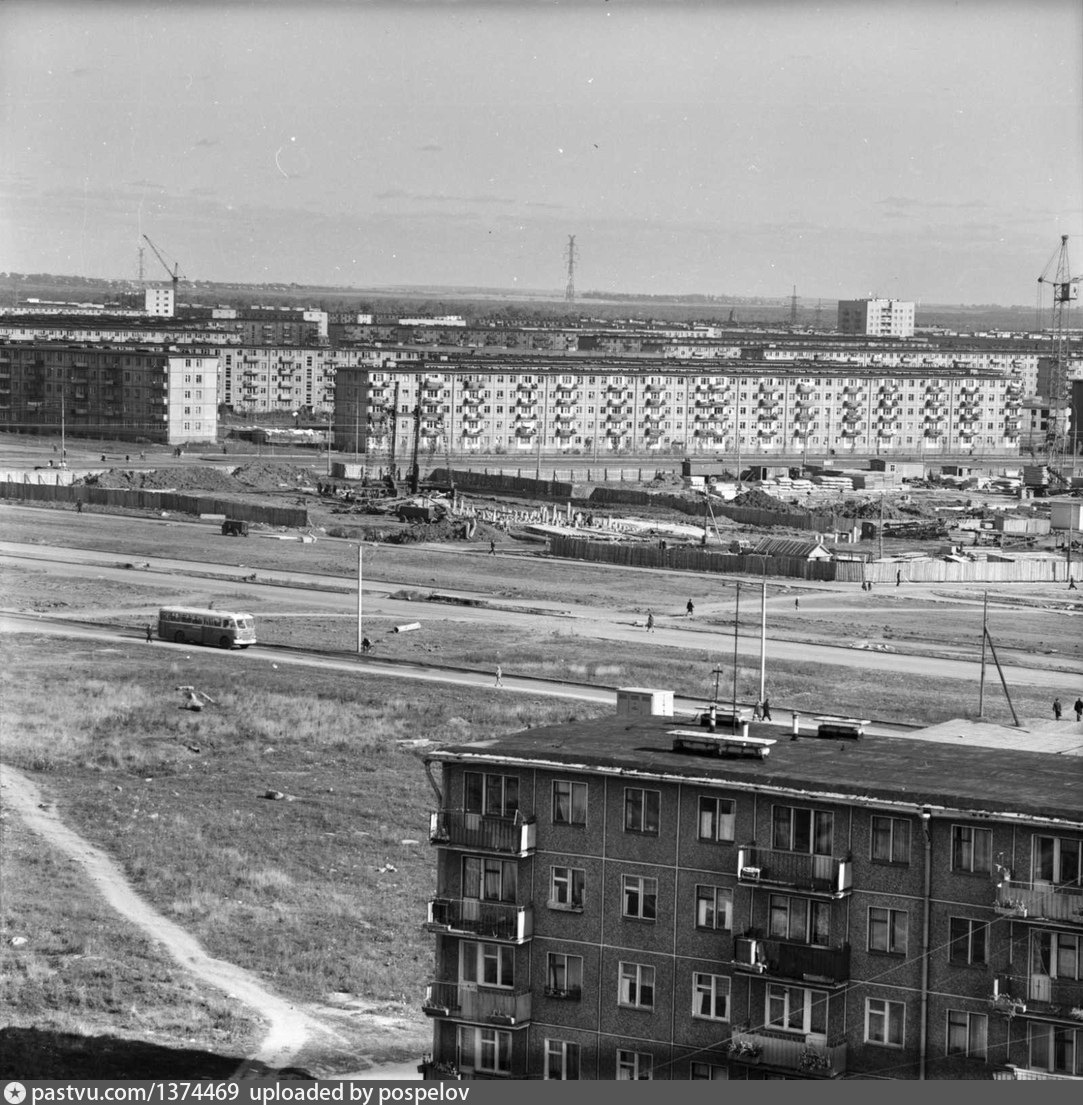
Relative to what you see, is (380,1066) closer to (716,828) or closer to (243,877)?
(716,828)

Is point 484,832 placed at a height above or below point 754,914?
above

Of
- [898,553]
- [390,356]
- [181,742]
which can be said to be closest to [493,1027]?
[181,742]

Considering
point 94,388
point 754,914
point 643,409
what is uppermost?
point 94,388

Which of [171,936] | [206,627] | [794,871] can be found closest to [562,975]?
[794,871]

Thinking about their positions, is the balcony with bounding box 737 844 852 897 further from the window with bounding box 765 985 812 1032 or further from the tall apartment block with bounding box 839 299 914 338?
the tall apartment block with bounding box 839 299 914 338

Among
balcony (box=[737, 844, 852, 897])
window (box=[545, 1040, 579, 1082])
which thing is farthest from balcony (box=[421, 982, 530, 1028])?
balcony (box=[737, 844, 852, 897])

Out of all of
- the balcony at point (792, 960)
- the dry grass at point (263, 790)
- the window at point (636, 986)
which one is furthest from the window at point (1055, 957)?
the dry grass at point (263, 790)

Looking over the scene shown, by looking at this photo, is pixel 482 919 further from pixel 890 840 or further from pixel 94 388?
pixel 94 388

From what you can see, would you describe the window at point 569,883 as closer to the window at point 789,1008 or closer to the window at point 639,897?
the window at point 639,897
